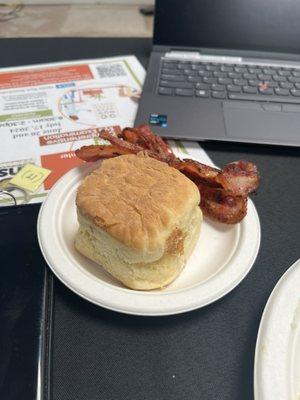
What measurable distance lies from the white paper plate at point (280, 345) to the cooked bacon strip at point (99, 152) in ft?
0.98

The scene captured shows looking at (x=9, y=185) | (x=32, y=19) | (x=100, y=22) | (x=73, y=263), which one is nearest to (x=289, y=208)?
(x=73, y=263)

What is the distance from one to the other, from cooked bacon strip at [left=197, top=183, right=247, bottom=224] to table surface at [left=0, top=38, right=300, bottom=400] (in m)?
0.07

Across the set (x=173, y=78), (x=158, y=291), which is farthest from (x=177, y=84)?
(x=158, y=291)

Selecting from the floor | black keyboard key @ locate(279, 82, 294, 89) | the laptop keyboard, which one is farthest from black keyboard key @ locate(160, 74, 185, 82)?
the floor

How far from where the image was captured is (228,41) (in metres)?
0.87

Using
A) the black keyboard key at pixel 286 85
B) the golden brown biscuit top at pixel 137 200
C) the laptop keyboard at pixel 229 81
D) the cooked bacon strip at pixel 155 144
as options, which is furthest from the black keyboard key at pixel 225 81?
the golden brown biscuit top at pixel 137 200

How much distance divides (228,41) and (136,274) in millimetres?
648

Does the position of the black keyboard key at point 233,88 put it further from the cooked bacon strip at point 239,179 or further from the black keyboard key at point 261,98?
the cooked bacon strip at point 239,179

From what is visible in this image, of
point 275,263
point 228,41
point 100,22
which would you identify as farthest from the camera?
point 100,22

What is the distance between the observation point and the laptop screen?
2.78 ft

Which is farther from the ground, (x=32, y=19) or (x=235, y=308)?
(x=32, y=19)

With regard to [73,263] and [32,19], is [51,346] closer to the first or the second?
[73,263]

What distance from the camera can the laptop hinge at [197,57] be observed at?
2.81 ft

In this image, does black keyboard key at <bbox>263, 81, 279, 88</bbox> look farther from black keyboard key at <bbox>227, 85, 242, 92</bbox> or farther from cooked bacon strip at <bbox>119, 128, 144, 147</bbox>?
cooked bacon strip at <bbox>119, 128, 144, 147</bbox>
